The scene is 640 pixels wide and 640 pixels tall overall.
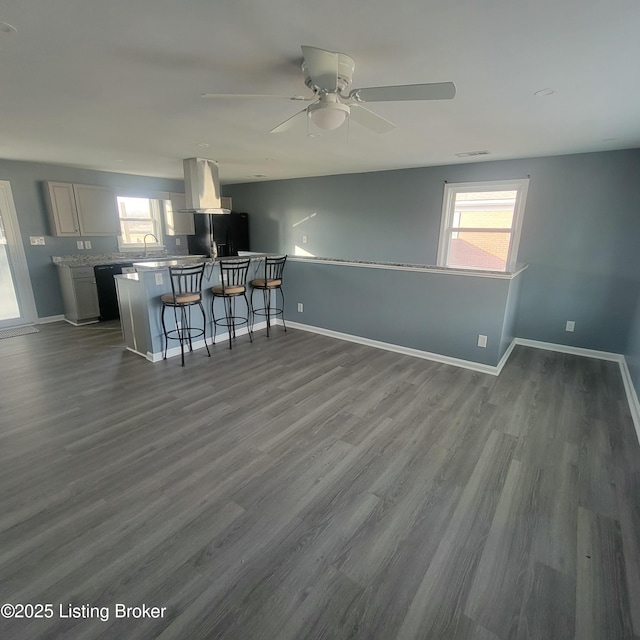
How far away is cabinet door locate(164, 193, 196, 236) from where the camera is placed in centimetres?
664

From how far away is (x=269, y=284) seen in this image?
4570 mm

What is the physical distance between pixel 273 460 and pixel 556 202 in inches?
173

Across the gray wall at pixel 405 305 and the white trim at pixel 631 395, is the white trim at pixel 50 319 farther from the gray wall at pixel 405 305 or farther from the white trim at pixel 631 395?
the white trim at pixel 631 395

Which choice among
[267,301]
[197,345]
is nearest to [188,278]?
[197,345]

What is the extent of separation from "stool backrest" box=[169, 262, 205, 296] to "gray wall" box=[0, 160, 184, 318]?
278 cm

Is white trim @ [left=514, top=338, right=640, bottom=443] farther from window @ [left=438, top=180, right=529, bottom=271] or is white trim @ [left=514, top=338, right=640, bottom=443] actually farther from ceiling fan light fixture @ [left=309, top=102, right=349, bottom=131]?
ceiling fan light fixture @ [left=309, top=102, right=349, bottom=131]

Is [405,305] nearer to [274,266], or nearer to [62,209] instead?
[274,266]

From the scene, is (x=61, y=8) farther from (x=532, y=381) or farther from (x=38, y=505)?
(x=532, y=381)

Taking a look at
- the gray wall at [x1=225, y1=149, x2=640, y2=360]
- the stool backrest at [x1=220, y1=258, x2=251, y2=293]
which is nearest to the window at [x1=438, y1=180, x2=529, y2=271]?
the gray wall at [x1=225, y1=149, x2=640, y2=360]

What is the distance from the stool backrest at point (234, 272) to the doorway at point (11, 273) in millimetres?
3195

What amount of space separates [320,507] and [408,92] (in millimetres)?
2306

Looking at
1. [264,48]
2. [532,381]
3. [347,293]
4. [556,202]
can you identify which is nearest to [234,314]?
[347,293]

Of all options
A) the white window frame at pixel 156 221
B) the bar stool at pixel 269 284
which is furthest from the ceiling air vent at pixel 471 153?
the white window frame at pixel 156 221

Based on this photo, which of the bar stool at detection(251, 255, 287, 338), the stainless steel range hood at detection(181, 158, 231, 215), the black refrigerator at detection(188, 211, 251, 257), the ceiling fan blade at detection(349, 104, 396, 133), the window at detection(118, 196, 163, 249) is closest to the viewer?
the ceiling fan blade at detection(349, 104, 396, 133)
